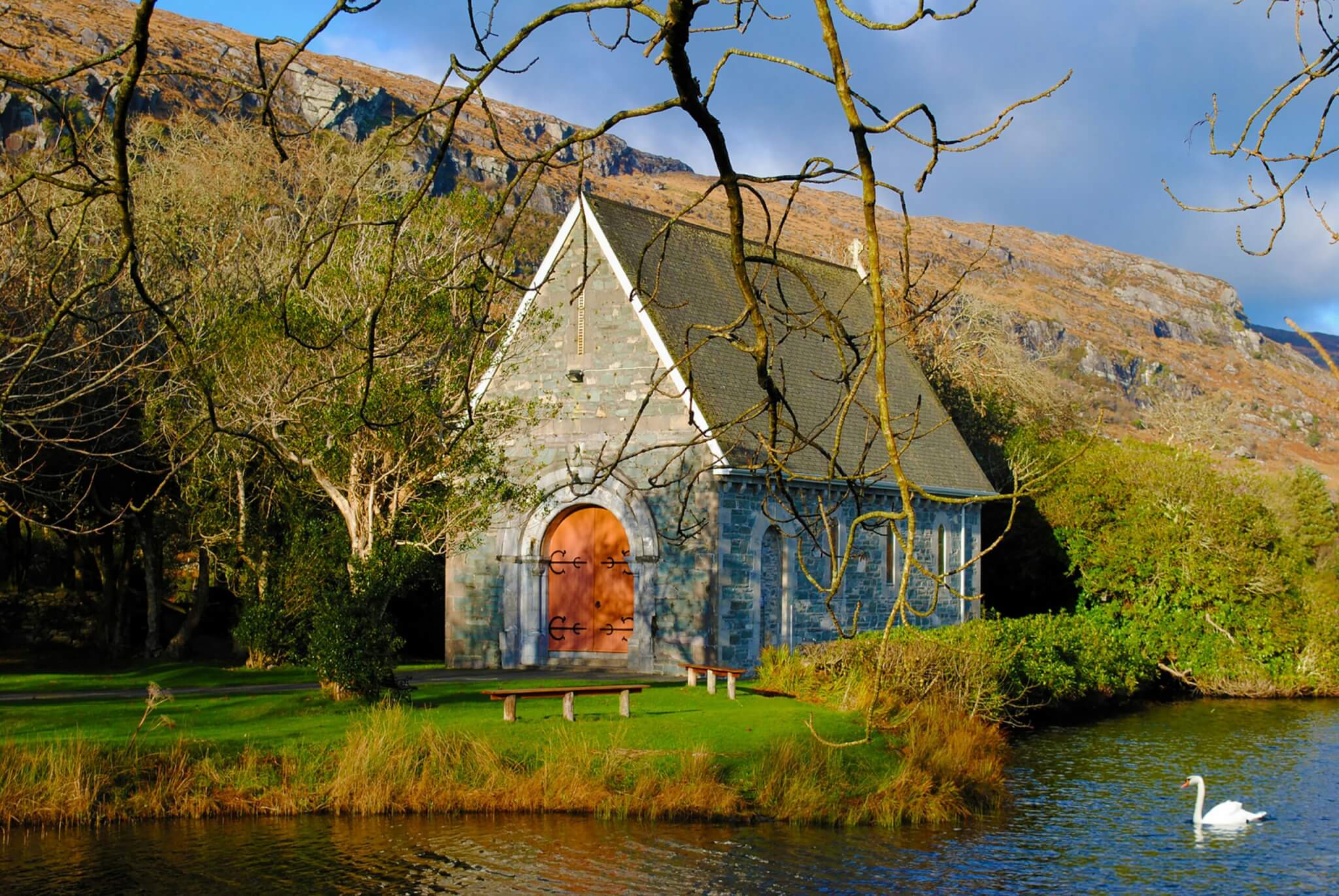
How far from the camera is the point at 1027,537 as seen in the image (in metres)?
36.3

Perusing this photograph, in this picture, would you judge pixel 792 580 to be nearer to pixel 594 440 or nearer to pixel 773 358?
pixel 773 358

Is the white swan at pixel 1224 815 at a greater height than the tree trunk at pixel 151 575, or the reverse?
the tree trunk at pixel 151 575

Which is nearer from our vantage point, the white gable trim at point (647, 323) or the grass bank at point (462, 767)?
the grass bank at point (462, 767)

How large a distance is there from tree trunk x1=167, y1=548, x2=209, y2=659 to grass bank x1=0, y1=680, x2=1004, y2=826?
10895mm

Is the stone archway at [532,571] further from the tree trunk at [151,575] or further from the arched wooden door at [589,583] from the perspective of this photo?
the tree trunk at [151,575]

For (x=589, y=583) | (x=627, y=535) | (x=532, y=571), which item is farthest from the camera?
(x=532, y=571)

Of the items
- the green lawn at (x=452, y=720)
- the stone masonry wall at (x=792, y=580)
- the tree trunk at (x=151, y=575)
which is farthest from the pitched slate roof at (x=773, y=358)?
the tree trunk at (x=151, y=575)

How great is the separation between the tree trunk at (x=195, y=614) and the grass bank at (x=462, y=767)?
35.7 ft

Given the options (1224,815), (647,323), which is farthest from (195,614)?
(1224,815)

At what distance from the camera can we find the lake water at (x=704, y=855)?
512 inches

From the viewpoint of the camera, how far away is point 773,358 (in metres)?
25.7

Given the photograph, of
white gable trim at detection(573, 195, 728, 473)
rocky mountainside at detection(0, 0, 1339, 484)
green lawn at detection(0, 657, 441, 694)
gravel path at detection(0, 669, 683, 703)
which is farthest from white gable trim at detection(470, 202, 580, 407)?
rocky mountainside at detection(0, 0, 1339, 484)

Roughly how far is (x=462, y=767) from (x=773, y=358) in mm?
12046

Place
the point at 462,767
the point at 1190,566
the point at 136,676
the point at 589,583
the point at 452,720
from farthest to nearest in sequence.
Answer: the point at 1190,566, the point at 589,583, the point at 136,676, the point at 452,720, the point at 462,767
